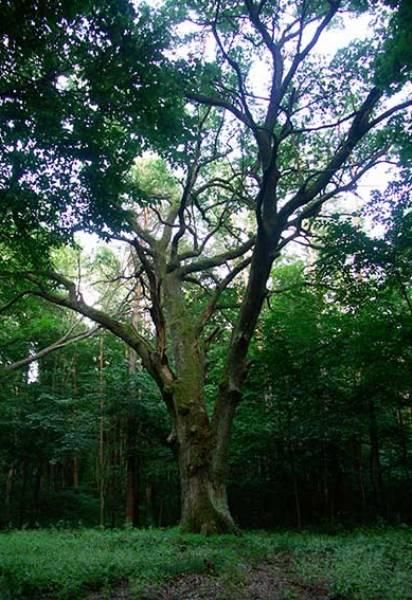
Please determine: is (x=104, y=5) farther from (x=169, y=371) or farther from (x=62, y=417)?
(x=62, y=417)

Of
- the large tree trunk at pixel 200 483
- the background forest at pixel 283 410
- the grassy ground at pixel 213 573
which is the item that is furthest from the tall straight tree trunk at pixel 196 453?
the background forest at pixel 283 410

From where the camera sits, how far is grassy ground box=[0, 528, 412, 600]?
3.92 m

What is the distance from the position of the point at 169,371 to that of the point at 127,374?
21.5 ft

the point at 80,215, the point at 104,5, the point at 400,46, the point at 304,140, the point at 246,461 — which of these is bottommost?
the point at 246,461

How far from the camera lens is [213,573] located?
4758mm

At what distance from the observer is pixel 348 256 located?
348 inches

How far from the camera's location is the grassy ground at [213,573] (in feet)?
12.9

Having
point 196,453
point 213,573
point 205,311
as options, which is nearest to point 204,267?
point 205,311

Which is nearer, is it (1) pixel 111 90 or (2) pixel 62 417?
(1) pixel 111 90

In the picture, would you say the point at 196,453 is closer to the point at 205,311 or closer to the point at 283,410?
the point at 205,311

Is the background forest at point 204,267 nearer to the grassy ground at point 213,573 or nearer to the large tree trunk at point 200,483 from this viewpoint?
the large tree trunk at point 200,483

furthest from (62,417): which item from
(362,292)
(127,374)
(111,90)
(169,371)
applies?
(111,90)

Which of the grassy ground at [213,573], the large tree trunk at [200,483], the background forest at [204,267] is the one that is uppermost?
the background forest at [204,267]

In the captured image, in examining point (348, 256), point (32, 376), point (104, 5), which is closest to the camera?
point (104, 5)
